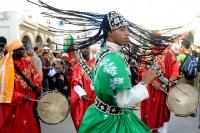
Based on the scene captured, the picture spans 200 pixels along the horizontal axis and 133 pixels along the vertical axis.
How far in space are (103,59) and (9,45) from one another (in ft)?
8.99

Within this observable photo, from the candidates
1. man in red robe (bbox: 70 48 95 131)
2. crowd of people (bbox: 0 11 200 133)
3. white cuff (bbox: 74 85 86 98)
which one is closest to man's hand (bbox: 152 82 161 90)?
crowd of people (bbox: 0 11 200 133)

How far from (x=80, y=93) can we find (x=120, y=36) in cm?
257

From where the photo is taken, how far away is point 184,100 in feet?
19.3

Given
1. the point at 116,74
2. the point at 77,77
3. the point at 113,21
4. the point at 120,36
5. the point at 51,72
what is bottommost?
the point at 51,72

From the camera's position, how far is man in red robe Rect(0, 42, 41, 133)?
19.8 feet

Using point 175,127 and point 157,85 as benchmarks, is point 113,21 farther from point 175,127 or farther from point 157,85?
point 175,127

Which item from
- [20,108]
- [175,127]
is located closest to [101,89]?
[20,108]

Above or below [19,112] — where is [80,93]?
above

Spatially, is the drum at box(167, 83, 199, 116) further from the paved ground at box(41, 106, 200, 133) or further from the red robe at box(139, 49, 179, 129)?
the paved ground at box(41, 106, 200, 133)

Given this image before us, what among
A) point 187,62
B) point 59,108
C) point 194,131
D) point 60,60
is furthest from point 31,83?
point 60,60

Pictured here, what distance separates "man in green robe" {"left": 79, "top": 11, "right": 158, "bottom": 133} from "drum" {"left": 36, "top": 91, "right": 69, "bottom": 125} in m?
2.09

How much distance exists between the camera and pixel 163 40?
15.9 feet

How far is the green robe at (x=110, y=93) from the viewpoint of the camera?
3561 mm

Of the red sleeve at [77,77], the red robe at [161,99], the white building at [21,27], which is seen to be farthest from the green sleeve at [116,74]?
the white building at [21,27]
